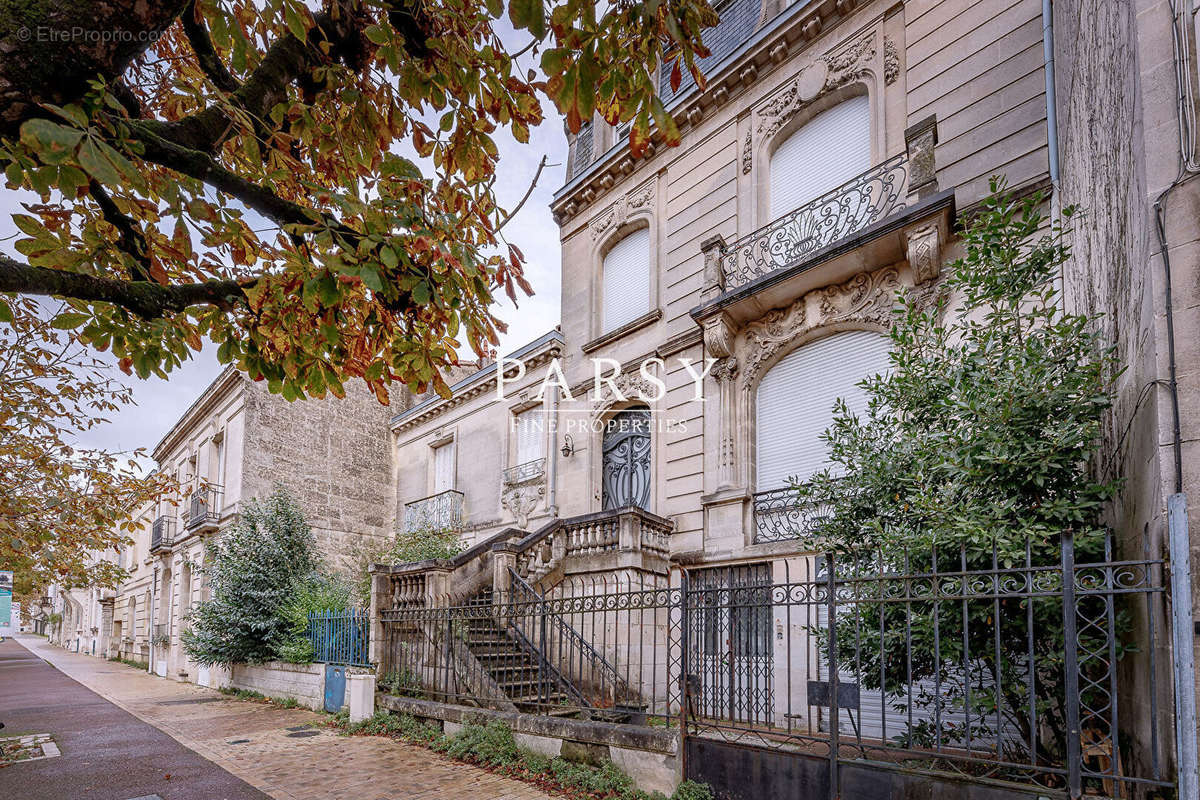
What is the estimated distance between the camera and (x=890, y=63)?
954 centimetres

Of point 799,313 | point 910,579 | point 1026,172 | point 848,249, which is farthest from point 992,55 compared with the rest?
point 910,579

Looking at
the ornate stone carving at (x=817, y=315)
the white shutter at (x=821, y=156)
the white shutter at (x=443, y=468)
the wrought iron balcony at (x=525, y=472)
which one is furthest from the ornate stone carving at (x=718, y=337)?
the white shutter at (x=443, y=468)

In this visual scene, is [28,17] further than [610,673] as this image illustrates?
No

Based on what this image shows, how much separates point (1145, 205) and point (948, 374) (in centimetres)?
223

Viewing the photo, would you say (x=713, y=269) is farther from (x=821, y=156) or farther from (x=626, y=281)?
(x=626, y=281)

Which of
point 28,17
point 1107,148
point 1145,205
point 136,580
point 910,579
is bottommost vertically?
point 136,580

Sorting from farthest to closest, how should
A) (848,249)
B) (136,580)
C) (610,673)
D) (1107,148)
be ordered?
(136,580) < (610,673) < (848,249) < (1107,148)

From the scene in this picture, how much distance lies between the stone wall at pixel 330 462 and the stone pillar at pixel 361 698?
9.54m

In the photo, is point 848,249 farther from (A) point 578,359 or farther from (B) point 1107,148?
(A) point 578,359

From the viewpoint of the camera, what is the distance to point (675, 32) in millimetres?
2525

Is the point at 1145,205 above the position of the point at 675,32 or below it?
below

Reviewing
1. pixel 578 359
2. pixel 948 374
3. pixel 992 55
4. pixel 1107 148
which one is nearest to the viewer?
pixel 1107 148

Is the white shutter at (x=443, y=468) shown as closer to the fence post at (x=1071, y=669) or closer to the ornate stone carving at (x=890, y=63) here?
the ornate stone carving at (x=890, y=63)

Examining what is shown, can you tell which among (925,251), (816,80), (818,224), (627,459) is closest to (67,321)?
(925,251)
